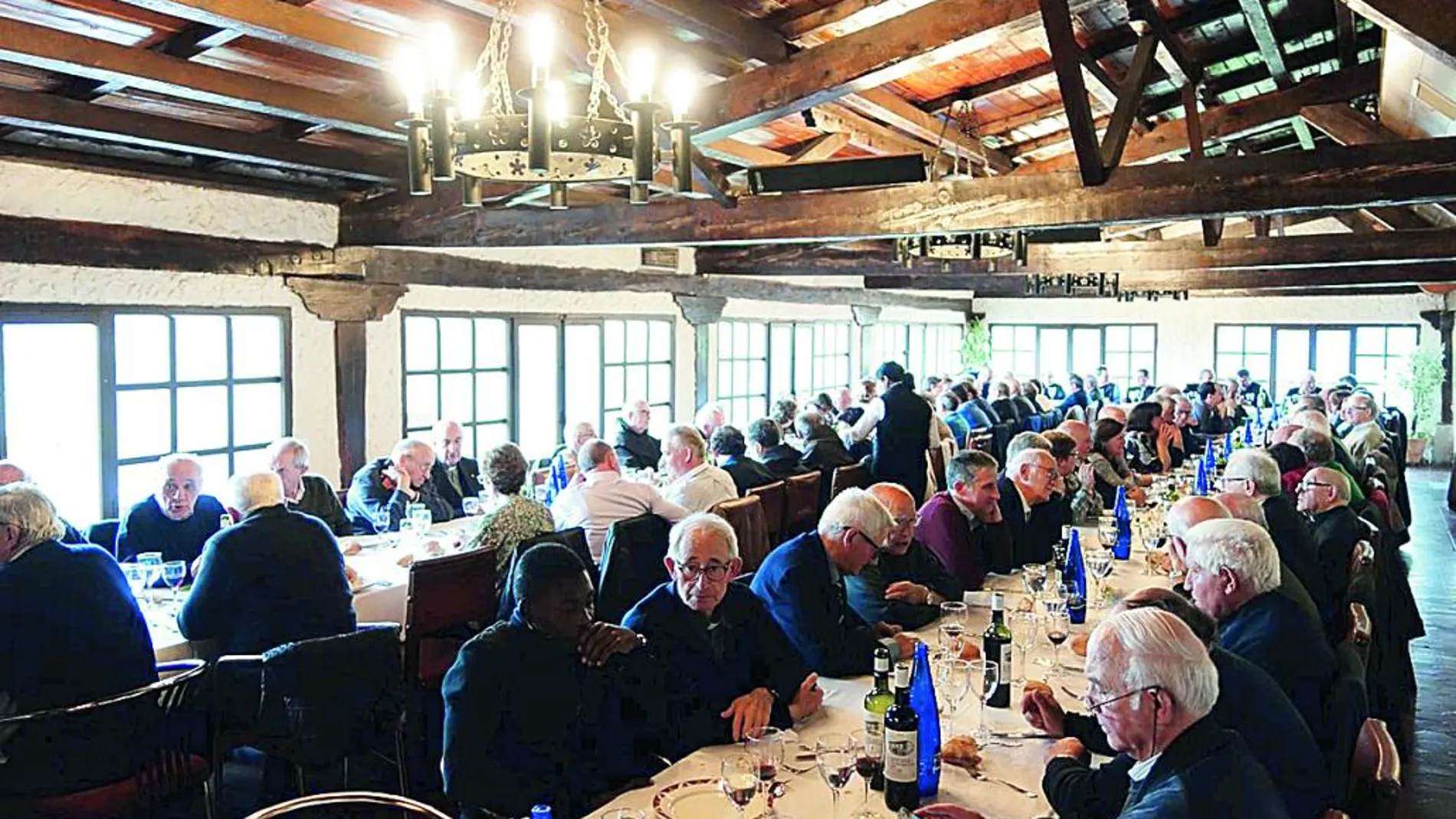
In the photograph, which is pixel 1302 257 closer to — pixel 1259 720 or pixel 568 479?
pixel 568 479

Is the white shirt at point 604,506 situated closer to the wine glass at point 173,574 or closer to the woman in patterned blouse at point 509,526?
the woman in patterned blouse at point 509,526

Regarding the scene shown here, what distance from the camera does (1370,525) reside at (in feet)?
16.6

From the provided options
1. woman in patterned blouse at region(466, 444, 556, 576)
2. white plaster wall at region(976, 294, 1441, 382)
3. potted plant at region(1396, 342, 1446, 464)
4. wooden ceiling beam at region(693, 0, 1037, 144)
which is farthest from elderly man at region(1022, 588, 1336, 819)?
white plaster wall at region(976, 294, 1441, 382)

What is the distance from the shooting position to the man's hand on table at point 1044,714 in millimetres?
2807

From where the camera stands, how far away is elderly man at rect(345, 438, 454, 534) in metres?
5.99

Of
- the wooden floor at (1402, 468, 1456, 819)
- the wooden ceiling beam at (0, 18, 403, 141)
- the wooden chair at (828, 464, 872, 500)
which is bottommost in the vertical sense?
the wooden floor at (1402, 468, 1456, 819)

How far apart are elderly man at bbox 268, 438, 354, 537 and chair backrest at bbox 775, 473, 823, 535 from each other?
2.36 meters

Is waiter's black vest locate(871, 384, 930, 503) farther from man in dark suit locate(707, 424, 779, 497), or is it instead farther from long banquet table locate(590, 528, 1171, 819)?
long banquet table locate(590, 528, 1171, 819)

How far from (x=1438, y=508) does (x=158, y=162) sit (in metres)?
12.3

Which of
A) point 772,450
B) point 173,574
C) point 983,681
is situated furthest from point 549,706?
point 772,450

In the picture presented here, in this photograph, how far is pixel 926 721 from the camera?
2.59 m

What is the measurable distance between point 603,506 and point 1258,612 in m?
2.94

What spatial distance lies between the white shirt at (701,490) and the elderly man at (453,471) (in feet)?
4.73

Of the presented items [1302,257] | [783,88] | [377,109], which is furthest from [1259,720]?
[1302,257]
